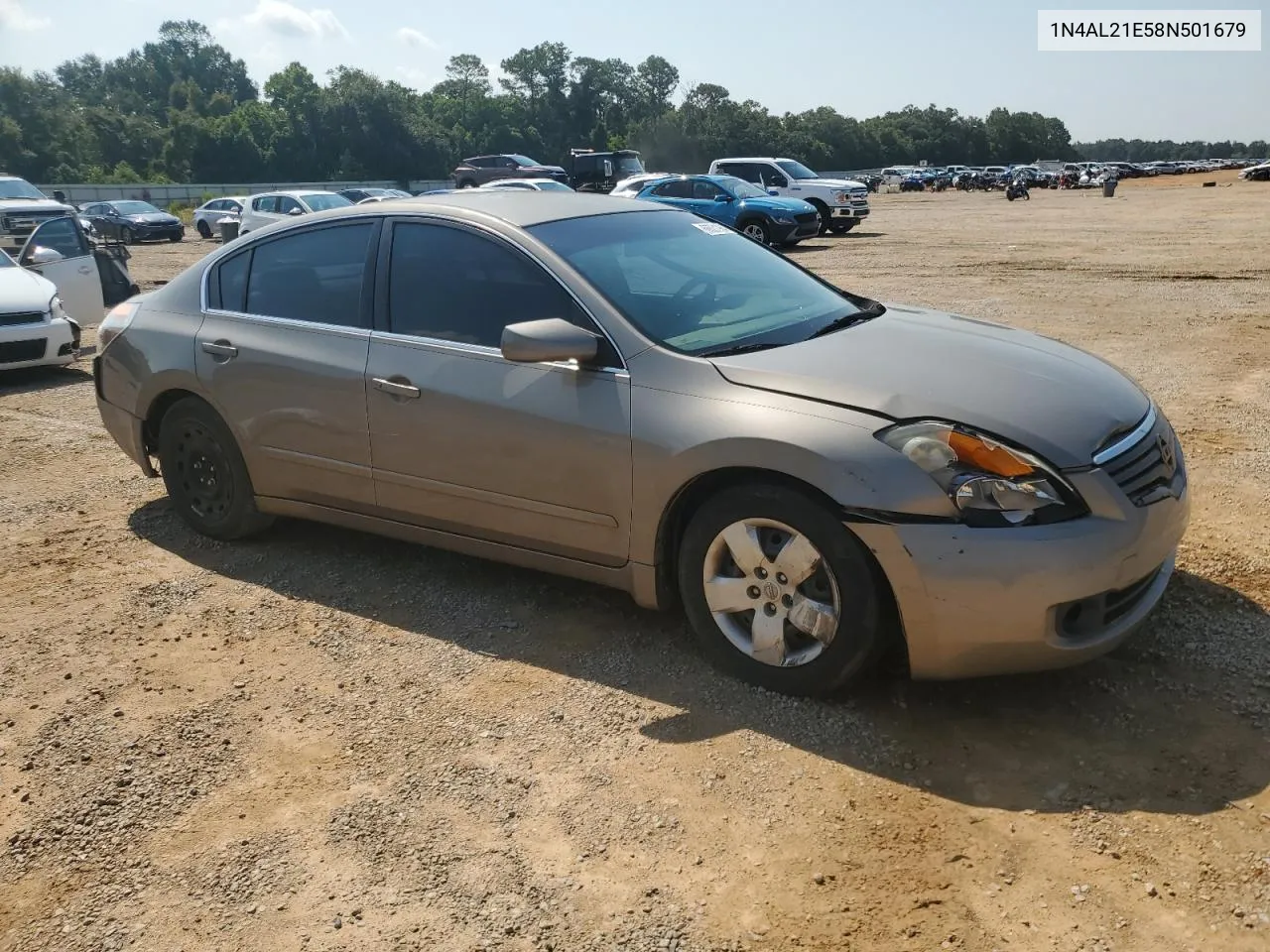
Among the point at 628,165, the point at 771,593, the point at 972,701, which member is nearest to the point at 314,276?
the point at 771,593

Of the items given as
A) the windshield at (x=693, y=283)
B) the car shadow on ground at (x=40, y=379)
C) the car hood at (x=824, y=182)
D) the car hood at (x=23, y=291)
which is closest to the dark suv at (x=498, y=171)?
the car hood at (x=824, y=182)

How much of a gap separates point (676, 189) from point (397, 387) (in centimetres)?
1780

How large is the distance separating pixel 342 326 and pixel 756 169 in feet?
72.6

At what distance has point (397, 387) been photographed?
416cm

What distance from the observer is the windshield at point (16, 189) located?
18344 mm

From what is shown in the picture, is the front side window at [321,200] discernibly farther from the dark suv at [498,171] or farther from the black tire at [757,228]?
the dark suv at [498,171]

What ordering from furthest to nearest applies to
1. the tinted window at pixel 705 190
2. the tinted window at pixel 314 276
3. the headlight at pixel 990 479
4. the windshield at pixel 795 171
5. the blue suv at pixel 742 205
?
the windshield at pixel 795 171 < the tinted window at pixel 705 190 < the blue suv at pixel 742 205 < the tinted window at pixel 314 276 < the headlight at pixel 990 479

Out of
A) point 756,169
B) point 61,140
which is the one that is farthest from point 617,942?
point 61,140

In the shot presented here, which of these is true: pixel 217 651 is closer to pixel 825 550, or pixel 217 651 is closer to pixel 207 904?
pixel 207 904

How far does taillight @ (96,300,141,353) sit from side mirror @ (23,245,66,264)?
6.68 meters

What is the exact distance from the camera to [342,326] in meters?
4.43

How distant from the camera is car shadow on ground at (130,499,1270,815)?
9.72 ft

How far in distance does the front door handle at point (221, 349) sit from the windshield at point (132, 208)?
29.9 meters

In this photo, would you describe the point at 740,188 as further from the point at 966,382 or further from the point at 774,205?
the point at 966,382
